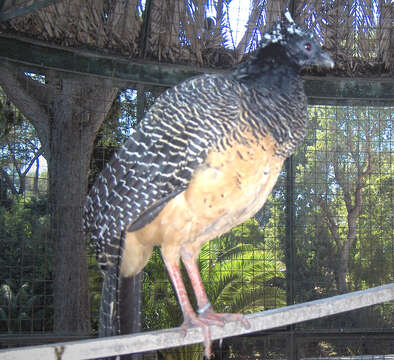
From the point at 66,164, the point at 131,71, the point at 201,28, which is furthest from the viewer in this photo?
the point at 66,164

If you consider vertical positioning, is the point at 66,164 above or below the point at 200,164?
above

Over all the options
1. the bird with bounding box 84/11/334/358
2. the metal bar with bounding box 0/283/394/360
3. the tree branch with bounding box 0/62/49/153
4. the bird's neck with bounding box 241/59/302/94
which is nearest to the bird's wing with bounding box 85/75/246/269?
the bird with bounding box 84/11/334/358

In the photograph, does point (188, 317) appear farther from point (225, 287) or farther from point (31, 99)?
point (225, 287)

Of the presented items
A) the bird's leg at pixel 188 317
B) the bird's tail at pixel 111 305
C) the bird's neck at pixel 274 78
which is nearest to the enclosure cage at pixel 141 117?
the bird's tail at pixel 111 305

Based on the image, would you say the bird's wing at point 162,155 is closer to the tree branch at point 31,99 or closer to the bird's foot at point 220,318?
the bird's foot at point 220,318

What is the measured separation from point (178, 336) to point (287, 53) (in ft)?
5.58

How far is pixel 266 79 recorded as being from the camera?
9.05ft

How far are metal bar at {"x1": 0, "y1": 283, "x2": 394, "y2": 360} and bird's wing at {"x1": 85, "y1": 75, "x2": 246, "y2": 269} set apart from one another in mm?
537

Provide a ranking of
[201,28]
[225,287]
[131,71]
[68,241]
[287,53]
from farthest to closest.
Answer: [225,287]
[68,241]
[201,28]
[131,71]
[287,53]

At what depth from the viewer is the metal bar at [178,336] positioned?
7.42 feet

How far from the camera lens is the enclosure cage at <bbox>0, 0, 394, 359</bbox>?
4141mm

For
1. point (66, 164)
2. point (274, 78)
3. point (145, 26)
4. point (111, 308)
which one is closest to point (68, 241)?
point (66, 164)

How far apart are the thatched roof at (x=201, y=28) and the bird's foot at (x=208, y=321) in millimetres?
2522

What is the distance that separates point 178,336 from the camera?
7.98 ft
